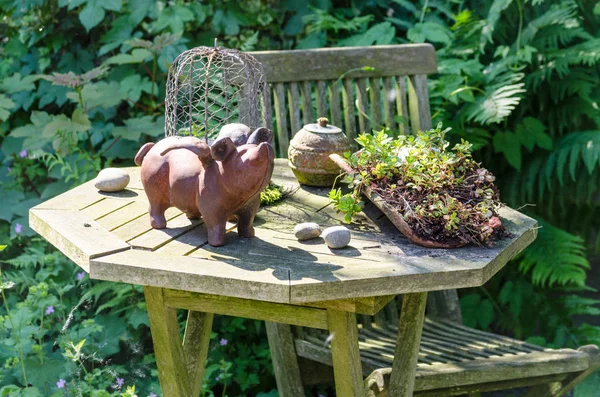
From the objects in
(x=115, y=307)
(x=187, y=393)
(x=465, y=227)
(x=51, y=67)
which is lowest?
(x=115, y=307)

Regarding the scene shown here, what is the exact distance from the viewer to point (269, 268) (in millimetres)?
1936

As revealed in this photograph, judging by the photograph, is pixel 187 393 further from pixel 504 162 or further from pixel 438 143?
pixel 504 162

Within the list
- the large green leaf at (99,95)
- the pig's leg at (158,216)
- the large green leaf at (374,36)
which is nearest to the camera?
the pig's leg at (158,216)

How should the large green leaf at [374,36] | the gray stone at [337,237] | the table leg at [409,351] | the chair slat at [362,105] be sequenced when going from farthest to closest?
the large green leaf at [374,36], the chair slat at [362,105], the table leg at [409,351], the gray stone at [337,237]

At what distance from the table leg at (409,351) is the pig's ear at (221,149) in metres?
0.80

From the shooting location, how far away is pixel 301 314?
215cm

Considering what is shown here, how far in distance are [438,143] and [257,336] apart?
1.71 m

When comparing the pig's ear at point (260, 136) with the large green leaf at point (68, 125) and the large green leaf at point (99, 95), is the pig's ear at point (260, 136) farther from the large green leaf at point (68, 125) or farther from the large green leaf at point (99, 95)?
the large green leaf at point (99, 95)

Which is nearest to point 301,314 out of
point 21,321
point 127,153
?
point 21,321

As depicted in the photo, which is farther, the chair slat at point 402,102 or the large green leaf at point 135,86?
the large green leaf at point 135,86

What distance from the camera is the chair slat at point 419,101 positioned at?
3311 millimetres

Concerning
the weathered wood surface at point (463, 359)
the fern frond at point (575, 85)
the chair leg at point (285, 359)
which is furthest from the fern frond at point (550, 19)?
the chair leg at point (285, 359)

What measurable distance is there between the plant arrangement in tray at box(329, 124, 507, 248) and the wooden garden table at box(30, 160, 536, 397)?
6 centimetres

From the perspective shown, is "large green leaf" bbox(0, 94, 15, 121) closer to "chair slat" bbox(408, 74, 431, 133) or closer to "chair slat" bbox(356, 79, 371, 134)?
"chair slat" bbox(356, 79, 371, 134)
